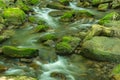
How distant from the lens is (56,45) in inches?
532

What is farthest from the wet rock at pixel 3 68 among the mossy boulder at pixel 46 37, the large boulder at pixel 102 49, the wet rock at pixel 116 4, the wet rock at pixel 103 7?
the wet rock at pixel 116 4

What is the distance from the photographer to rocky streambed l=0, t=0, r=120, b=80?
455 inches

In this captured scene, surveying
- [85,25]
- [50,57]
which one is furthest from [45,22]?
[50,57]

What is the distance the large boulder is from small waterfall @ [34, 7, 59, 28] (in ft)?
15.3

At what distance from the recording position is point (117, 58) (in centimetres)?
1220

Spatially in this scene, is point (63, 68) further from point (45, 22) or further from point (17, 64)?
point (45, 22)

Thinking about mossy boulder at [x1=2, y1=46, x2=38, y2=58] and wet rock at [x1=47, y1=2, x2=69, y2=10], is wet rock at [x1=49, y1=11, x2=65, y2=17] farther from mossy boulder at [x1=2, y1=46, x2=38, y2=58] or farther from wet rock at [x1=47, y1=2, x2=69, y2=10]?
mossy boulder at [x1=2, y1=46, x2=38, y2=58]

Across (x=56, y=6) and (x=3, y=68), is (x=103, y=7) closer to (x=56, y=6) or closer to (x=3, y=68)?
(x=56, y=6)

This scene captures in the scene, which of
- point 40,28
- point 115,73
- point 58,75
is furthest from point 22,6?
point 115,73

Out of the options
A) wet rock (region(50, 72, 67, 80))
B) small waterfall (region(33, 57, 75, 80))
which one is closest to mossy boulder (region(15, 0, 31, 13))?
small waterfall (region(33, 57, 75, 80))

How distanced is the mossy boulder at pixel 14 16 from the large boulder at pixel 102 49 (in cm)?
580

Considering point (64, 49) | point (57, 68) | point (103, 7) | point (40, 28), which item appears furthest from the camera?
point (103, 7)

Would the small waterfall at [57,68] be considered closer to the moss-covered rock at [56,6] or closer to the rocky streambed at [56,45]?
the rocky streambed at [56,45]

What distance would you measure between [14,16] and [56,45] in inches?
201
